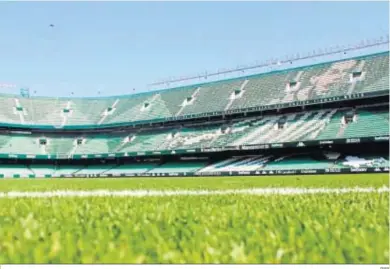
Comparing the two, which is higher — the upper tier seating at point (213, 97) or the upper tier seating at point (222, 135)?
the upper tier seating at point (213, 97)

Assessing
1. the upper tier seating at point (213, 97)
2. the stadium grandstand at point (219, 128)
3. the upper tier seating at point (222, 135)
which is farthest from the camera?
the upper tier seating at point (213, 97)

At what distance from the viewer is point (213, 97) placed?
4447 cm

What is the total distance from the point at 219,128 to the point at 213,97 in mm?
4307

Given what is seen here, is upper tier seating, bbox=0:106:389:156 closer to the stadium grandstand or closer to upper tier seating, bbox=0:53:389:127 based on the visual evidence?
the stadium grandstand

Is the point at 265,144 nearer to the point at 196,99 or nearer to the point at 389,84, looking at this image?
the point at 389,84

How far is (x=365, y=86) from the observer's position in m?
32.4

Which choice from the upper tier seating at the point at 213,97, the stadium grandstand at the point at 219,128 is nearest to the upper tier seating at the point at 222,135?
the stadium grandstand at the point at 219,128

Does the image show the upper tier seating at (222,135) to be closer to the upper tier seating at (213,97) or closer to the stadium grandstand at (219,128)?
the stadium grandstand at (219,128)

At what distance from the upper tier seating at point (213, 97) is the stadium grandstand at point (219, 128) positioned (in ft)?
0.42

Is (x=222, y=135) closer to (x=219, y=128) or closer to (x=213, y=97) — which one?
(x=219, y=128)

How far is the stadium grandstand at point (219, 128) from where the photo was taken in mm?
32094

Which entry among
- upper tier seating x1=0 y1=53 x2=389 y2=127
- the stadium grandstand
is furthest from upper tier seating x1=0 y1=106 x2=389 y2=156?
upper tier seating x1=0 y1=53 x2=389 y2=127

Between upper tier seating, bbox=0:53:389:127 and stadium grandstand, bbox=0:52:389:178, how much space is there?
5.0 inches

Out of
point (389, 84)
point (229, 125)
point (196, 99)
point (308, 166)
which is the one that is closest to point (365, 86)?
point (389, 84)
